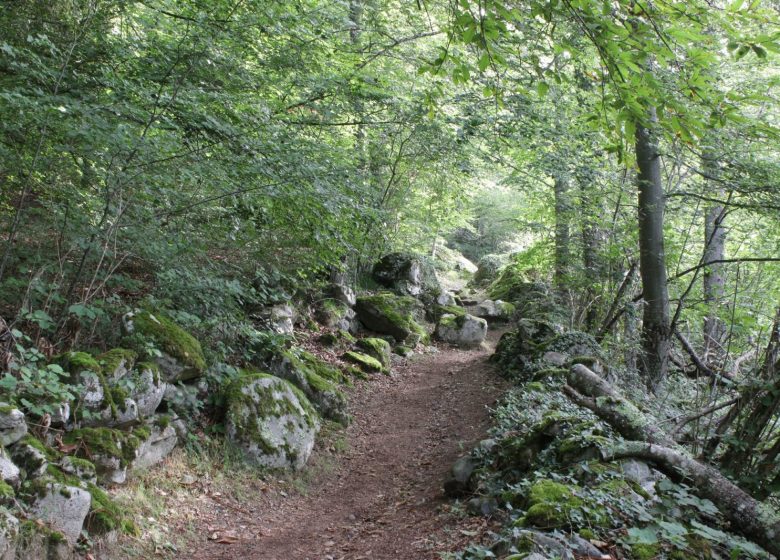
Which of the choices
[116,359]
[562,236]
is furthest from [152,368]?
[562,236]

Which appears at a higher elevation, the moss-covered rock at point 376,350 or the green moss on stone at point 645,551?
the green moss on stone at point 645,551

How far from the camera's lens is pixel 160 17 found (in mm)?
6305

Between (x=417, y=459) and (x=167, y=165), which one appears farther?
(x=417, y=459)

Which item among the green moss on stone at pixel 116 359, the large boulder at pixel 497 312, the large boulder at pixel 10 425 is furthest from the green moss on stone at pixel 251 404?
the large boulder at pixel 497 312

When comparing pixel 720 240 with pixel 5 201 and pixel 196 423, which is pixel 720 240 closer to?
pixel 196 423

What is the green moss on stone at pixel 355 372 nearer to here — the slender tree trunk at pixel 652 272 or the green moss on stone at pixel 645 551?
the slender tree trunk at pixel 652 272

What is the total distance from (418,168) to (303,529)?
37.0 ft

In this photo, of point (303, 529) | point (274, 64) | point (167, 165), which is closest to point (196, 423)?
point (303, 529)

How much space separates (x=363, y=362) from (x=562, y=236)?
5417 mm

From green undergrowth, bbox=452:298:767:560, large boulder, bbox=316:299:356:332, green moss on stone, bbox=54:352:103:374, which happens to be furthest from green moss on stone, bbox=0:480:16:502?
large boulder, bbox=316:299:356:332

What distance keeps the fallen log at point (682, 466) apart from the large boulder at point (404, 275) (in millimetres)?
10316

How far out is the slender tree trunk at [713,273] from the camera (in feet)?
26.5

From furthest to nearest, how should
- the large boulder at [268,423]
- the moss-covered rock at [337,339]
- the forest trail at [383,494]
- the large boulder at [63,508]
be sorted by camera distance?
the moss-covered rock at [337,339], the large boulder at [268,423], the forest trail at [383,494], the large boulder at [63,508]

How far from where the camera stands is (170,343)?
5.70 meters
